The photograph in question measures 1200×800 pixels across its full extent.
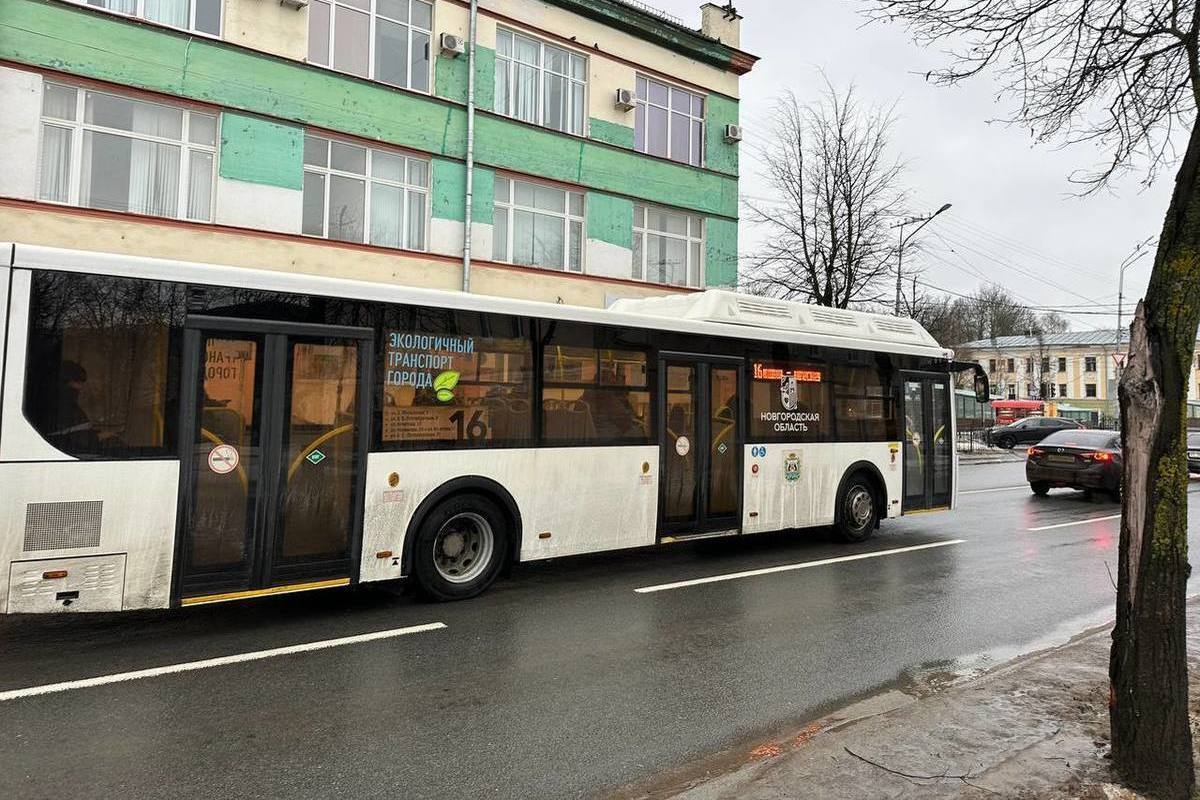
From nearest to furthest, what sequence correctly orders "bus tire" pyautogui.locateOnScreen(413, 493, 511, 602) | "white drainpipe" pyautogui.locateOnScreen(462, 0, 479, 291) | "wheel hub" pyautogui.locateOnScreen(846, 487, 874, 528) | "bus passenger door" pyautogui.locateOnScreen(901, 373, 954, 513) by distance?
"bus tire" pyautogui.locateOnScreen(413, 493, 511, 602) < "wheel hub" pyautogui.locateOnScreen(846, 487, 874, 528) < "bus passenger door" pyautogui.locateOnScreen(901, 373, 954, 513) < "white drainpipe" pyautogui.locateOnScreen(462, 0, 479, 291)

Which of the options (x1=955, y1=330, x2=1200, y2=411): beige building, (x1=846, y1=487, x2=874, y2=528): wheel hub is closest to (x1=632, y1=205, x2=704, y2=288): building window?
(x1=846, y1=487, x2=874, y2=528): wheel hub

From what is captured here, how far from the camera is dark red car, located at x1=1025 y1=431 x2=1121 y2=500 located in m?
16.3

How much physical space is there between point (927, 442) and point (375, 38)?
12980mm

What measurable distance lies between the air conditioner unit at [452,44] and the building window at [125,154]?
16.0 ft

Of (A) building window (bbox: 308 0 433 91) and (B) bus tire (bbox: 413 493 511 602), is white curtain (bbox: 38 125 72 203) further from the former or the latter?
(B) bus tire (bbox: 413 493 511 602)

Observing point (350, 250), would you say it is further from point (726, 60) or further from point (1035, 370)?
point (1035, 370)

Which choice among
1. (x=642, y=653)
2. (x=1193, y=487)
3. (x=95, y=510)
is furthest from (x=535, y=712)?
(x=1193, y=487)

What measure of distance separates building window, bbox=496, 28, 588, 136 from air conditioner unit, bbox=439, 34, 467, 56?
1.17 metres

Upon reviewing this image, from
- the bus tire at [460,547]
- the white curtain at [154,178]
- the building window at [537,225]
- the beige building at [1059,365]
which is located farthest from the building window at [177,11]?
the beige building at [1059,365]

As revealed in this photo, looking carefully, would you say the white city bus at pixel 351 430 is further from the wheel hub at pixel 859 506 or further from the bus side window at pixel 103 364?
the wheel hub at pixel 859 506

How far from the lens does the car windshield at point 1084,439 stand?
16989 mm

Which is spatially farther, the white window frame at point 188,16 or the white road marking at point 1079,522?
the white window frame at point 188,16

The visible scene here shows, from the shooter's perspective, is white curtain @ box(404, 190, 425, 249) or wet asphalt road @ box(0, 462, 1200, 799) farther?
white curtain @ box(404, 190, 425, 249)

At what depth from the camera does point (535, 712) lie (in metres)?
4.59
